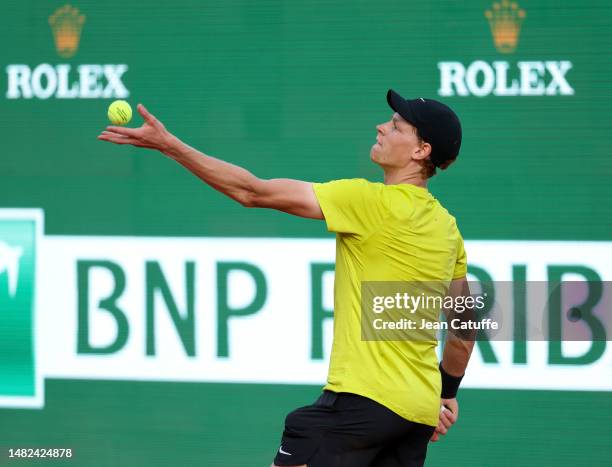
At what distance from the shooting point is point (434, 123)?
10.2 ft

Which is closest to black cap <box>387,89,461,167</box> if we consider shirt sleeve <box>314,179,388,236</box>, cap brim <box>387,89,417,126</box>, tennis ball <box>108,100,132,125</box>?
cap brim <box>387,89,417,126</box>

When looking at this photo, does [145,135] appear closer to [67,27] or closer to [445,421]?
[445,421]

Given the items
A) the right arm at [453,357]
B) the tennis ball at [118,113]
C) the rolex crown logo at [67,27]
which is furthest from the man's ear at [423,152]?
the rolex crown logo at [67,27]

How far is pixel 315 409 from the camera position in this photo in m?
2.99

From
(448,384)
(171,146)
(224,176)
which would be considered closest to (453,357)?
(448,384)

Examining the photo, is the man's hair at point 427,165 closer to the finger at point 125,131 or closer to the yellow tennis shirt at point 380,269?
the yellow tennis shirt at point 380,269

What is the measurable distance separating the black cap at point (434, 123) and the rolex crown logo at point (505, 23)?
146 cm

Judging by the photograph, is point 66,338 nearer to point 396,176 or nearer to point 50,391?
point 50,391

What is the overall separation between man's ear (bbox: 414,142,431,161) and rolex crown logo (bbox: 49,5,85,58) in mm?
2244

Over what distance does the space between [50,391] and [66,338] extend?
0.86 ft

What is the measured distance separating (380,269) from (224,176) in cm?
52

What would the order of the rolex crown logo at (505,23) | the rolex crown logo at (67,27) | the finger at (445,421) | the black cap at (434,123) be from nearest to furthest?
the black cap at (434,123) < the finger at (445,421) < the rolex crown logo at (505,23) < the rolex crown logo at (67,27)

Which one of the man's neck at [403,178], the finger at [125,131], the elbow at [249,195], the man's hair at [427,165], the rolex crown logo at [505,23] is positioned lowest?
the elbow at [249,195]

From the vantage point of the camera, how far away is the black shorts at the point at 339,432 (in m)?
2.95
